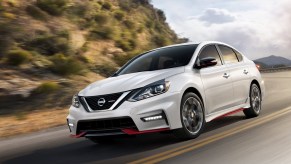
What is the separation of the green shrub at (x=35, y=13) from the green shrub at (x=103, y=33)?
3941 mm

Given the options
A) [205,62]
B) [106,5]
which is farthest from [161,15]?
[205,62]

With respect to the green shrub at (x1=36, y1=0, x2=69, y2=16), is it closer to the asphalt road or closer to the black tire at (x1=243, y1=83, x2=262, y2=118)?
the asphalt road

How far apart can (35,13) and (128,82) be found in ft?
73.8

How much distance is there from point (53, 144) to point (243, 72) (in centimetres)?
410

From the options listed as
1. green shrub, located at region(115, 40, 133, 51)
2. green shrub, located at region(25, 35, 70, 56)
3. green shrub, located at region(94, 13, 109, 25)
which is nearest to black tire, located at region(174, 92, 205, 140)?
green shrub, located at region(25, 35, 70, 56)

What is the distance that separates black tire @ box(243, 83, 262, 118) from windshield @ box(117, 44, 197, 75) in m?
2.08

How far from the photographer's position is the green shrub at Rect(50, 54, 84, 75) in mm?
22844

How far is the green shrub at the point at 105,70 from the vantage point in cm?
2656

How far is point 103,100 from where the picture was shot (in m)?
7.25

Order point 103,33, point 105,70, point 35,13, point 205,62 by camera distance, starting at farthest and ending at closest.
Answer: point 103,33, point 35,13, point 105,70, point 205,62

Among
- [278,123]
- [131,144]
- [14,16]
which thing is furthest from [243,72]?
[14,16]

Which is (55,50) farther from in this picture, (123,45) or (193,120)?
(193,120)

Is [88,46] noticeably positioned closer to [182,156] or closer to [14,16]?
[14,16]

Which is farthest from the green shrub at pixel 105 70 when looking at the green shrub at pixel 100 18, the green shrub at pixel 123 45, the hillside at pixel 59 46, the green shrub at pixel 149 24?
the green shrub at pixel 149 24
